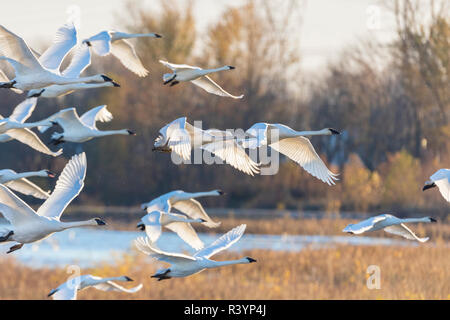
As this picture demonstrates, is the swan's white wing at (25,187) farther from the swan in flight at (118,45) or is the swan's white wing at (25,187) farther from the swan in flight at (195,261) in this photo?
the swan in flight at (195,261)

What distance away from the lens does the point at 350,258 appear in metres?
18.4

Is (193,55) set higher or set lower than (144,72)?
higher

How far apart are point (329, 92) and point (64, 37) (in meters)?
32.8

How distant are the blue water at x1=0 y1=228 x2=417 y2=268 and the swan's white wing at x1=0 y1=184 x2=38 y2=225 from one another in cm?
1227

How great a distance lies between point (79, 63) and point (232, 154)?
1.76 m

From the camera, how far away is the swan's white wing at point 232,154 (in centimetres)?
816

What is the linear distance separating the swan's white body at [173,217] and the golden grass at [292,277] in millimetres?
5330

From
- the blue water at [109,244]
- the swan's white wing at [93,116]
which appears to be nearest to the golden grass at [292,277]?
the blue water at [109,244]

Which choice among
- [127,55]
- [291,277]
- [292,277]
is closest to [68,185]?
[127,55]

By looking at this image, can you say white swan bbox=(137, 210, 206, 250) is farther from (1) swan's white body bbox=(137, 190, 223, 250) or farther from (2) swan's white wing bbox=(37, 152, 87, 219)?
(2) swan's white wing bbox=(37, 152, 87, 219)

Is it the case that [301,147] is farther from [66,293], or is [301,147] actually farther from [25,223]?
[25,223]

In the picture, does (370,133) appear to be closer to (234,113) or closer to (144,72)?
(234,113)
